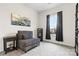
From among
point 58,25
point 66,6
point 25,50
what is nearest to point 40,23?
point 58,25

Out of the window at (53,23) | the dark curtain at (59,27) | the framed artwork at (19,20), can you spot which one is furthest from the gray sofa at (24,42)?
the window at (53,23)

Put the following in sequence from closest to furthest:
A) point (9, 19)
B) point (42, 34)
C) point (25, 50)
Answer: point (25, 50) < point (9, 19) < point (42, 34)

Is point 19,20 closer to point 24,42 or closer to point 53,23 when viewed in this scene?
point 24,42

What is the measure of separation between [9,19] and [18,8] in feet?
2.89

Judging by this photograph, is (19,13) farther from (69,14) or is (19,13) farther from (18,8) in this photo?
(69,14)

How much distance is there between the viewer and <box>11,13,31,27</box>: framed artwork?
3.34m

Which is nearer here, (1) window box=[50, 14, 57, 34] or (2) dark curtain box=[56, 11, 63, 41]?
(2) dark curtain box=[56, 11, 63, 41]

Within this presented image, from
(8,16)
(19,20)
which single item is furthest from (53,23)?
(8,16)

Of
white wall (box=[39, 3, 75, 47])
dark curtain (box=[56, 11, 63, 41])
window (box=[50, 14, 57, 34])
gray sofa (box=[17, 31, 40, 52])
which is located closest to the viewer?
gray sofa (box=[17, 31, 40, 52])

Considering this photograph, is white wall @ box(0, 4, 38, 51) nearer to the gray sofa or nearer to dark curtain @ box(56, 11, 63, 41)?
the gray sofa

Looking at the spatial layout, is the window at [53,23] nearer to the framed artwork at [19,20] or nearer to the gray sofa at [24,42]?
the framed artwork at [19,20]

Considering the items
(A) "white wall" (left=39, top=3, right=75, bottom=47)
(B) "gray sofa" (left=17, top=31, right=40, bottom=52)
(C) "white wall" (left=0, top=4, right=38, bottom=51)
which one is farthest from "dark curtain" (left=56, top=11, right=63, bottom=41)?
(C) "white wall" (left=0, top=4, right=38, bottom=51)

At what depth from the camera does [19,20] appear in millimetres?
3684

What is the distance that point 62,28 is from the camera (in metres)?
4.08
